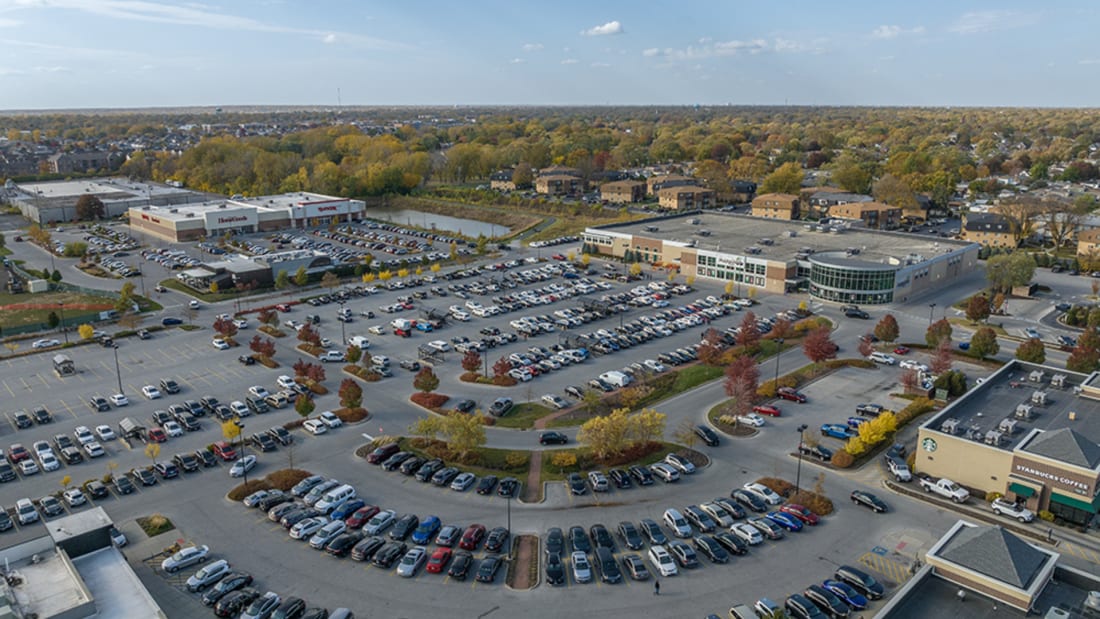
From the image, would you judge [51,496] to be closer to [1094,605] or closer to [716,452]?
[716,452]

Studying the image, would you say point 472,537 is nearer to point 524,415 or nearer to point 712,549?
point 712,549

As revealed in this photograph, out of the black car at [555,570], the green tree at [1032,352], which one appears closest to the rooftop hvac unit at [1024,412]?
the green tree at [1032,352]

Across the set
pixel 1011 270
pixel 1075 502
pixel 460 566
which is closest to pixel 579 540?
pixel 460 566

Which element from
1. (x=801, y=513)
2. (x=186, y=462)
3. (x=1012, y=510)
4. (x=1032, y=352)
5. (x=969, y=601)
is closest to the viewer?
(x=969, y=601)

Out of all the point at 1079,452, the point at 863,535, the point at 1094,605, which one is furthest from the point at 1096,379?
the point at 1094,605

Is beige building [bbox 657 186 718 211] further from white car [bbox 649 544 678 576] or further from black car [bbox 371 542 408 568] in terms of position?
black car [bbox 371 542 408 568]
